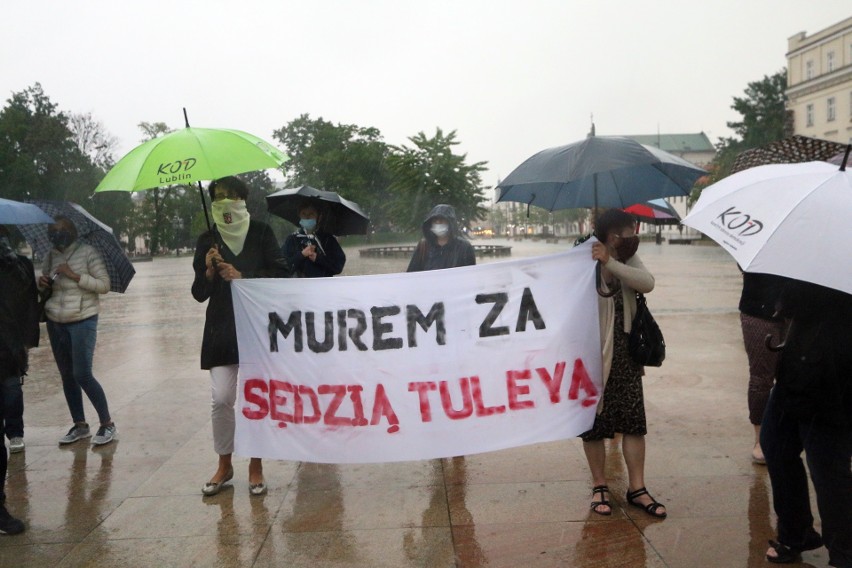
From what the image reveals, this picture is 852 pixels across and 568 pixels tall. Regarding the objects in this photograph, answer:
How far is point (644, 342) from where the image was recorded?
13.2 ft

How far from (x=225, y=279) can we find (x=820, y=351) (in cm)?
319

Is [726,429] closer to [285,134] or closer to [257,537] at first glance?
[257,537]

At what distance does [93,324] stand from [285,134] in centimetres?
7446

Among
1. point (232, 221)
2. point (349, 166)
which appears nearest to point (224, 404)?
point (232, 221)

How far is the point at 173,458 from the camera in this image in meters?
5.49

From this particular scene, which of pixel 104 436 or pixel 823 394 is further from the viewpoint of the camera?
pixel 104 436

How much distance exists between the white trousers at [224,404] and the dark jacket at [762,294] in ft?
9.59

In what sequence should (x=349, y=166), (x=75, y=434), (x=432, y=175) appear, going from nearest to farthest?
(x=75, y=434), (x=432, y=175), (x=349, y=166)

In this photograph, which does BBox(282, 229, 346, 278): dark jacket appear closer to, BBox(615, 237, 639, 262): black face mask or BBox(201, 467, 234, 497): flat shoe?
BBox(201, 467, 234, 497): flat shoe

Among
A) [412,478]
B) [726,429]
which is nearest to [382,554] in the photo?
[412,478]

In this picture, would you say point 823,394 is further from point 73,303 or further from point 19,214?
point 73,303

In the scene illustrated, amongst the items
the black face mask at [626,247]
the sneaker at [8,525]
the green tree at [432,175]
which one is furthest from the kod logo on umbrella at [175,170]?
the green tree at [432,175]

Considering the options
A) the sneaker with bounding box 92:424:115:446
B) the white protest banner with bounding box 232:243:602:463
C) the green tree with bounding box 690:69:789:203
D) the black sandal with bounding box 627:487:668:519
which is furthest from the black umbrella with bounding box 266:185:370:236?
the green tree with bounding box 690:69:789:203

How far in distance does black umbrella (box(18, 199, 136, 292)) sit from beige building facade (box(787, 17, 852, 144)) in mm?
66550
